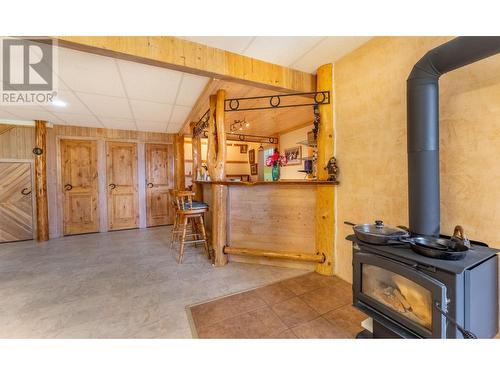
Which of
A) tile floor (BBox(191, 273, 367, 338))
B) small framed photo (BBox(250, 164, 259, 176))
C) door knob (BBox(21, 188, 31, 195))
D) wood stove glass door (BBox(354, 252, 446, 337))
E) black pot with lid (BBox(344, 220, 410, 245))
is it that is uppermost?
small framed photo (BBox(250, 164, 259, 176))

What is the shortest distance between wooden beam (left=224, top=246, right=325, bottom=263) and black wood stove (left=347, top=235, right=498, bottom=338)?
1044 mm

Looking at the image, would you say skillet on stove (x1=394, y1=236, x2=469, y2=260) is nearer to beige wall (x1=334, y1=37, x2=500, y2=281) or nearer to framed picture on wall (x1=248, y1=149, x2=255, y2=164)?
beige wall (x1=334, y1=37, x2=500, y2=281)

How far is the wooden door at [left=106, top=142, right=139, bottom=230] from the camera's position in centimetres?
489

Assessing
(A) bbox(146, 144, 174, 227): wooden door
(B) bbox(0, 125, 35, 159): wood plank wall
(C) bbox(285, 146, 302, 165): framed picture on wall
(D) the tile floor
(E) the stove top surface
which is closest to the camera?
(E) the stove top surface

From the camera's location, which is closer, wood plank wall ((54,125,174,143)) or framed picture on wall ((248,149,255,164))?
wood plank wall ((54,125,174,143))

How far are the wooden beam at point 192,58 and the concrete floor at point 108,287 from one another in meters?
2.20

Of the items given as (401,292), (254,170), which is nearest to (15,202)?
(254,170)

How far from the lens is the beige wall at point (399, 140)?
1.26 m

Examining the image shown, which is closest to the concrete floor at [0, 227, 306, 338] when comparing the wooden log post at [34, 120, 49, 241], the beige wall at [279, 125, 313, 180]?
the wooden log post at [34, 120, 49, 241]

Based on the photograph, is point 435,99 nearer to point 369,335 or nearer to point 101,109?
point 369,335

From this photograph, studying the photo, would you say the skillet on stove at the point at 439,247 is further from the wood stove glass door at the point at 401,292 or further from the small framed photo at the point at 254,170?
the small framed photo at the point at 254,170

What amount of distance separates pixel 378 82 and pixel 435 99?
0.74m

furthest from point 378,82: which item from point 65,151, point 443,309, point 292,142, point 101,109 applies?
point 65,151

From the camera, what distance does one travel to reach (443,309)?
0.93 m
